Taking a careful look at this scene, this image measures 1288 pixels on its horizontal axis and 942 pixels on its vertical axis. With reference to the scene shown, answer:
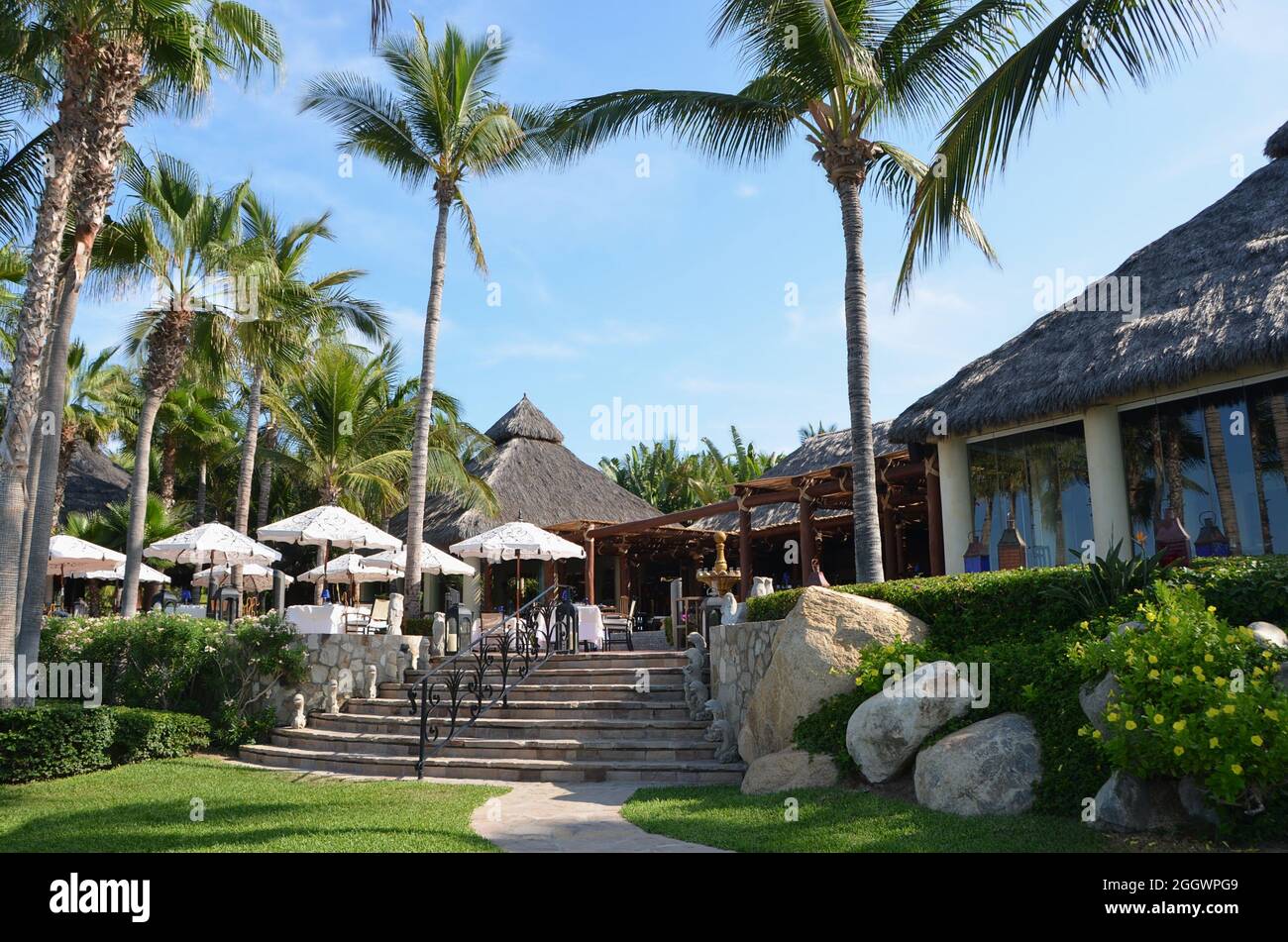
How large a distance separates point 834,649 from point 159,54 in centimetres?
1144

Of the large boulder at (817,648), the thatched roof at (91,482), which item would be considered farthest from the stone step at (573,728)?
the thatched roof at (91,482)

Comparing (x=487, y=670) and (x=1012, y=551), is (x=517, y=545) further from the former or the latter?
(x=1012, y=551)

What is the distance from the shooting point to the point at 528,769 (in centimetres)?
1001

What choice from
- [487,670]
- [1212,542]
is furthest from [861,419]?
[487,670]

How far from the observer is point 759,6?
35.6ft

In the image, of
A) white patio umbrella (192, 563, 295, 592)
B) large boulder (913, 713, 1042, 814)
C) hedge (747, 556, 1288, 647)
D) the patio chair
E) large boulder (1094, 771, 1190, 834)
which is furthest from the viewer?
white patio umbrella (192, 563, 295, 592)

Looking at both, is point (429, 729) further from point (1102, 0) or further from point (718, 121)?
point (1102, 0)

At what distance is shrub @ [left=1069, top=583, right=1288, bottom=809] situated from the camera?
5055 mm

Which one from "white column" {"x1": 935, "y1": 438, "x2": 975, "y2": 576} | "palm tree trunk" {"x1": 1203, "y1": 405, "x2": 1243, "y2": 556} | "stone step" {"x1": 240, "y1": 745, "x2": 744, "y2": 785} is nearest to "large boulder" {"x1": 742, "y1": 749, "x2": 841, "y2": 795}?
"stone step" {"x1": 240, "y1": 745, "x2": 744, "y2": 785}

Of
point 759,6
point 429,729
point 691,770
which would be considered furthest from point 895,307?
point 429,729

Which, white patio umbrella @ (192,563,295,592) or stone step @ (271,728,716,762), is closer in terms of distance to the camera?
stone step @ (271,728,716,762)

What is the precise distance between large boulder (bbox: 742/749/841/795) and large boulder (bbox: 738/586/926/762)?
396 millimetres

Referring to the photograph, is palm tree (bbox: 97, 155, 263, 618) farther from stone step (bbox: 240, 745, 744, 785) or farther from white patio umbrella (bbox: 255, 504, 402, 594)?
stone step (bbox: 240, 745, 744, 785)
